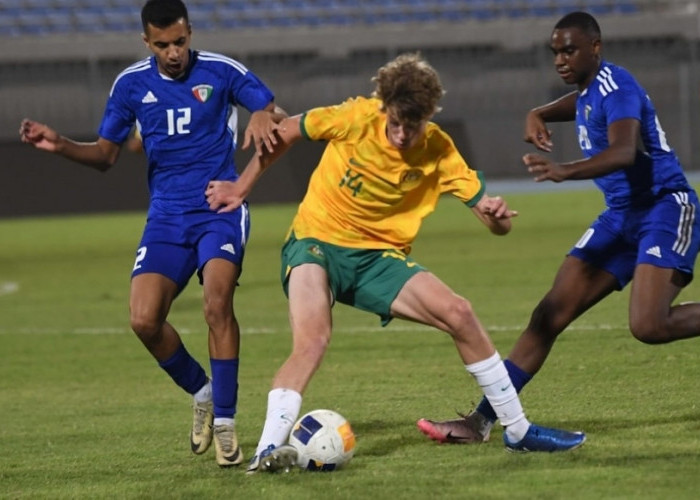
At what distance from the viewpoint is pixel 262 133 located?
6250 mm

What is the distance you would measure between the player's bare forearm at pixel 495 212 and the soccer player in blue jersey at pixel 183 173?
1.14 m

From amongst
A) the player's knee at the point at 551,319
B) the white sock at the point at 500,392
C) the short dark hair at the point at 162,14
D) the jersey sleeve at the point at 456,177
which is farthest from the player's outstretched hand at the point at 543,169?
the short dark hair at the point at 162,14

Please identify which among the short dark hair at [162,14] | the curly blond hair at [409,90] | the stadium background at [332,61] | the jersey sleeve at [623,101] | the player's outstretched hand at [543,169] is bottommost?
the stadium background at [332,61]

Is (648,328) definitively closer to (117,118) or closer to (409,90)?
(409,90)

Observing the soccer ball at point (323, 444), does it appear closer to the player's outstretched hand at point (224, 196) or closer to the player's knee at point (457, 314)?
the player's knee at point (457, 314)

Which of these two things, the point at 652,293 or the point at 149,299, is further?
the point at 149,299

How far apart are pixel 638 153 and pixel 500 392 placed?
4.99ft

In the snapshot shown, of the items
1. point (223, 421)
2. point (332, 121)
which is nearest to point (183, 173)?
point (332, 121)

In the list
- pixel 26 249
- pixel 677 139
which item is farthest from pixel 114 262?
pixel 677 139

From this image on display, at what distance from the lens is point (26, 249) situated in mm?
22172

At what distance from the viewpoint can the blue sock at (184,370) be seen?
6820 millimetres

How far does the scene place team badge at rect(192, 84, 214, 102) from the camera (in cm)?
692

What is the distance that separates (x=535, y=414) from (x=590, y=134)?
5.35ft

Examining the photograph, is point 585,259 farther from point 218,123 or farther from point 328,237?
point 218,123
